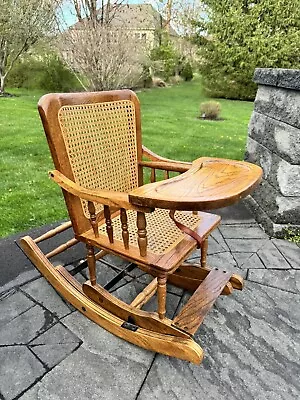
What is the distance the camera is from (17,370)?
138cm

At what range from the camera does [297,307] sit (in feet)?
5.81

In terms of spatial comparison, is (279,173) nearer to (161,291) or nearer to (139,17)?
(161,291)

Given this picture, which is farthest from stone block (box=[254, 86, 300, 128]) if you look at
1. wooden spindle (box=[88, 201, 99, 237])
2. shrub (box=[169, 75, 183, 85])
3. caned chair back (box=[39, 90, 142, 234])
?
shrub (box=[169, 75, 183, 85])

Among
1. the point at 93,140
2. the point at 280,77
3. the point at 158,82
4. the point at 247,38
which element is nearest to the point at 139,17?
the point at 158,82

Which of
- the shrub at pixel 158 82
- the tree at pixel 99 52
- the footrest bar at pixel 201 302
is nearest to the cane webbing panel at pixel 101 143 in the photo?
the footrest bar at pixel 201 302

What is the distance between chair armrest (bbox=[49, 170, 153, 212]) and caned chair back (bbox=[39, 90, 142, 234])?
3.2 inches

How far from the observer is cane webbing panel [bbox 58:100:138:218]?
1592 mm

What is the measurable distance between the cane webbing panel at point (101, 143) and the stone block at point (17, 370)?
0.64m

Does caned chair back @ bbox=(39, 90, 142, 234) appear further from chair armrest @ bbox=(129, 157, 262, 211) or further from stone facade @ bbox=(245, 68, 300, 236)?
stone facade @ bbox=(245, 68, 300, 236)

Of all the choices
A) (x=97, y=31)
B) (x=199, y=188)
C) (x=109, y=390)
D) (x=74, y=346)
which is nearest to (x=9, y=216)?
(x=74, y=346)

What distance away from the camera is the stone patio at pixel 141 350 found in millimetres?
1322

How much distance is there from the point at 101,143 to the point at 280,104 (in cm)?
133

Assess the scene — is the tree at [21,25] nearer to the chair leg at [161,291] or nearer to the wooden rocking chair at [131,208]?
the wooden rocking chair at [131,208]

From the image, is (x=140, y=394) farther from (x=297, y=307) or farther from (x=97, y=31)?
(x=97, y=31)
